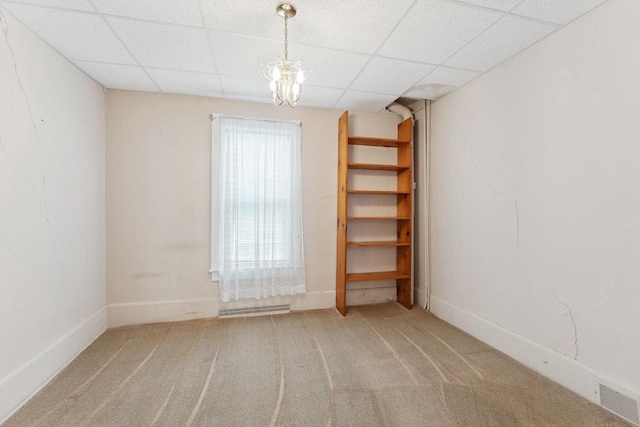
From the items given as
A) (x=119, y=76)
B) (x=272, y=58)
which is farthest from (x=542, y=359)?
(x=119, y=76)

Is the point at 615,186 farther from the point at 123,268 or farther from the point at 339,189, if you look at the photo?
the point at 123,268

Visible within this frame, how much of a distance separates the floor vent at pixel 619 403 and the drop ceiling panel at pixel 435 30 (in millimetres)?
2351

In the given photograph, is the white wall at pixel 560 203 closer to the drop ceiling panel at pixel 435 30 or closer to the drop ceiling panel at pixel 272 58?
the drop ceiling panel at pixel 435 30

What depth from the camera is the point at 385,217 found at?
121 inches

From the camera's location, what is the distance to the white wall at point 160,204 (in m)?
2.65

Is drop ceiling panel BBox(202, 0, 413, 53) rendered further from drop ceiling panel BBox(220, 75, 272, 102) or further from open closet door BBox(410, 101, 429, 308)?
open closet door BBox(410, 101, 429, 308)

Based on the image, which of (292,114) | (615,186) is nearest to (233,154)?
(292,114)

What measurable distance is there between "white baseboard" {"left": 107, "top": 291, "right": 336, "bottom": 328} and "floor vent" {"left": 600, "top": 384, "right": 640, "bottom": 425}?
7.78 feet

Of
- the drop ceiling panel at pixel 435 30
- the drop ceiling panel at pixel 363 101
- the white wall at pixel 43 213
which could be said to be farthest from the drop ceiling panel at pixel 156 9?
the drop ceiling panel at pixel 363 101

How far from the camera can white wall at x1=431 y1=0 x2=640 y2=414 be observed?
4.83ft

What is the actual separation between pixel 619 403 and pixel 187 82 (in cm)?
392

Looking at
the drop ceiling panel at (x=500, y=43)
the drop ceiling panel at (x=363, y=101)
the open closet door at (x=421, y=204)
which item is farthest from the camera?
the open closet door at (x=421, y=204)

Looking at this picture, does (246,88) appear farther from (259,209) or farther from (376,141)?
(376,141)

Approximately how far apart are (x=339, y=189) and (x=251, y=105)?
4.55 feet
